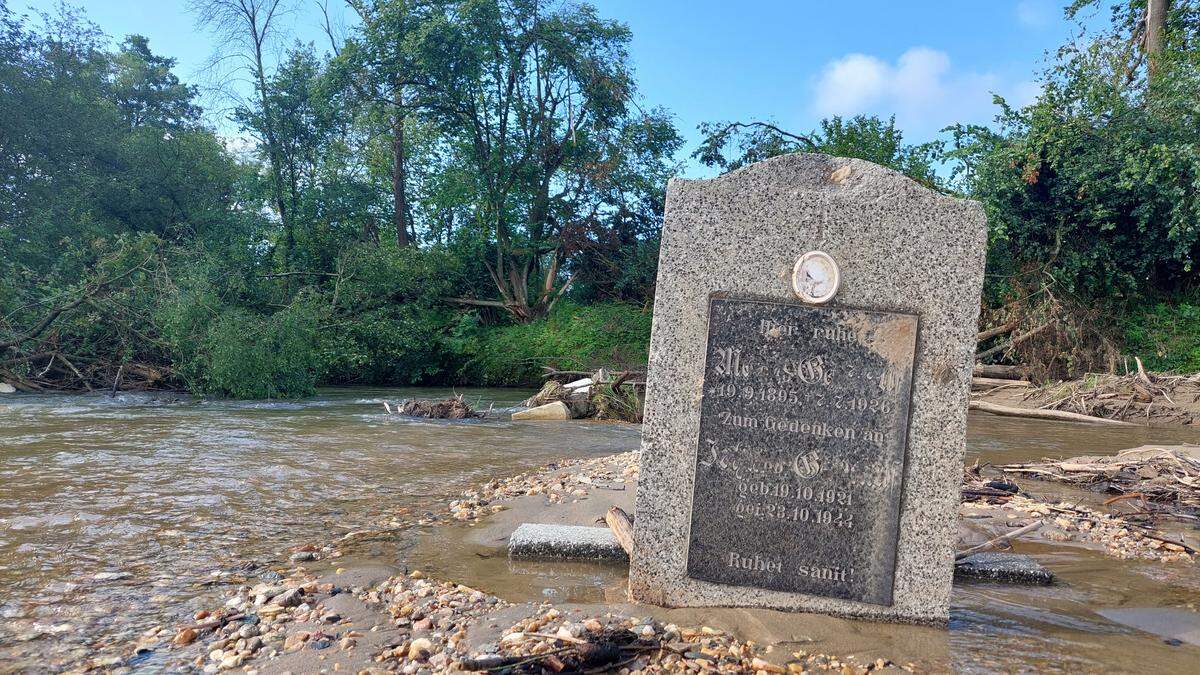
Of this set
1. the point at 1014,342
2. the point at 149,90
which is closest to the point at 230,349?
the point at 1014,342

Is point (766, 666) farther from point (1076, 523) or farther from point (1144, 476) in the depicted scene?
point (1144, 476)

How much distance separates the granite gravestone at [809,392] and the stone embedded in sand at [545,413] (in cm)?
1017

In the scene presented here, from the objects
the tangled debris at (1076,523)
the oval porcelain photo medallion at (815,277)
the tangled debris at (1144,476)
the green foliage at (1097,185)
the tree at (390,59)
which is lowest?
the tangled debris at (1076,523)

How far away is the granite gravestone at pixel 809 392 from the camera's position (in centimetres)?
329

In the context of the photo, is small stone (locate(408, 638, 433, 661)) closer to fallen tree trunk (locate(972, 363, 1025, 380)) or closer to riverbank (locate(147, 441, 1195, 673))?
riverbank (locate(147, 441, 1195, 673))

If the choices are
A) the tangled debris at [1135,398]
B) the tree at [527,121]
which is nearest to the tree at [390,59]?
the tree at [527,121]

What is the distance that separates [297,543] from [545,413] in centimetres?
895

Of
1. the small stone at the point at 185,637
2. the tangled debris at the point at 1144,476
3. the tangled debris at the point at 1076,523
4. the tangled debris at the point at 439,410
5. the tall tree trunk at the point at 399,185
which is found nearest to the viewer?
the small stone at the point at 185,637

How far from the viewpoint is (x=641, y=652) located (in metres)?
2.86

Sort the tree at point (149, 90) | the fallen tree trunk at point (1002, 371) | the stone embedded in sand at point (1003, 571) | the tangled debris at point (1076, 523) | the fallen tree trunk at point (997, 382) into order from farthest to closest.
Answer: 1. the tree at point (149, 90)
2. the fallen tree trunk at point (1002, 371)
3. the fallen tree trunk at point (997, 382)
4. the tangled debris at point (1076, 523)
5. the stone embedded in sand at point (1003, 571)

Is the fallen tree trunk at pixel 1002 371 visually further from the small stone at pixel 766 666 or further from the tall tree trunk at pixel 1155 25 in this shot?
the small stone at pixel 766 666

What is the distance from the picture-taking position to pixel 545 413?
1363cm

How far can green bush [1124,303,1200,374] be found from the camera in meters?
17.1

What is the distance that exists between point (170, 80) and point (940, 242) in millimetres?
41962
